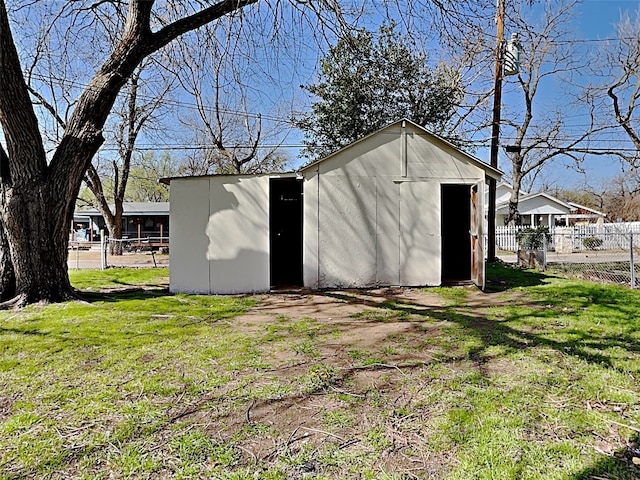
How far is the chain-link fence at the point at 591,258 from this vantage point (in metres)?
7.89

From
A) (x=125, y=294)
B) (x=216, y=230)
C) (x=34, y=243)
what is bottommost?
(x=125, y=294)

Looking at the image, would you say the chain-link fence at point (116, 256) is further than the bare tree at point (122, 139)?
No

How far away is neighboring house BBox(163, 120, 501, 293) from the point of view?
24.1ft

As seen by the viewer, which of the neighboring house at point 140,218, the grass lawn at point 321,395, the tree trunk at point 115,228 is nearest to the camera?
the grass lawn at point 321,395

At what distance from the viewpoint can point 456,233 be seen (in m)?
9.62

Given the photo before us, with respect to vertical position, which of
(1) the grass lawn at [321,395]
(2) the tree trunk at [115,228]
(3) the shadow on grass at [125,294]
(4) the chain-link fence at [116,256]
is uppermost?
(2) the tree trunk at [115,228]

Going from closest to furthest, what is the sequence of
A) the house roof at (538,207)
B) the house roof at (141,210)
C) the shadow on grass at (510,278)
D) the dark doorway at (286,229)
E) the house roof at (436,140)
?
1. the house roof at (436,140)
2. the shadow on grass at (510,278)
3. the dark doorway at (286,229)
4. the house roof at (538,207)
5. the house roof at (141,210)

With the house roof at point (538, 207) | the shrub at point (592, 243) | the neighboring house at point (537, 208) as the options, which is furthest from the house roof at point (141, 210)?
the shrub at point (592, 243)

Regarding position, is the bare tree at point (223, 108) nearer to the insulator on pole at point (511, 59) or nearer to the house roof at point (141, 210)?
the house roof at point (141, 210)

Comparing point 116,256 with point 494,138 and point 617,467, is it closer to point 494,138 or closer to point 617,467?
point 494,138

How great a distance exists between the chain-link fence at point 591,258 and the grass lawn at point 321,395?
3281mm

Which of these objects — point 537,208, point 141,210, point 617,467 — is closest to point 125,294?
point 617,467

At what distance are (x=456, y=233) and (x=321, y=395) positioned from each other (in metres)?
7.81

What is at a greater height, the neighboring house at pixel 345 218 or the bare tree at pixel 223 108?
the bare tree at pixel 223 108
